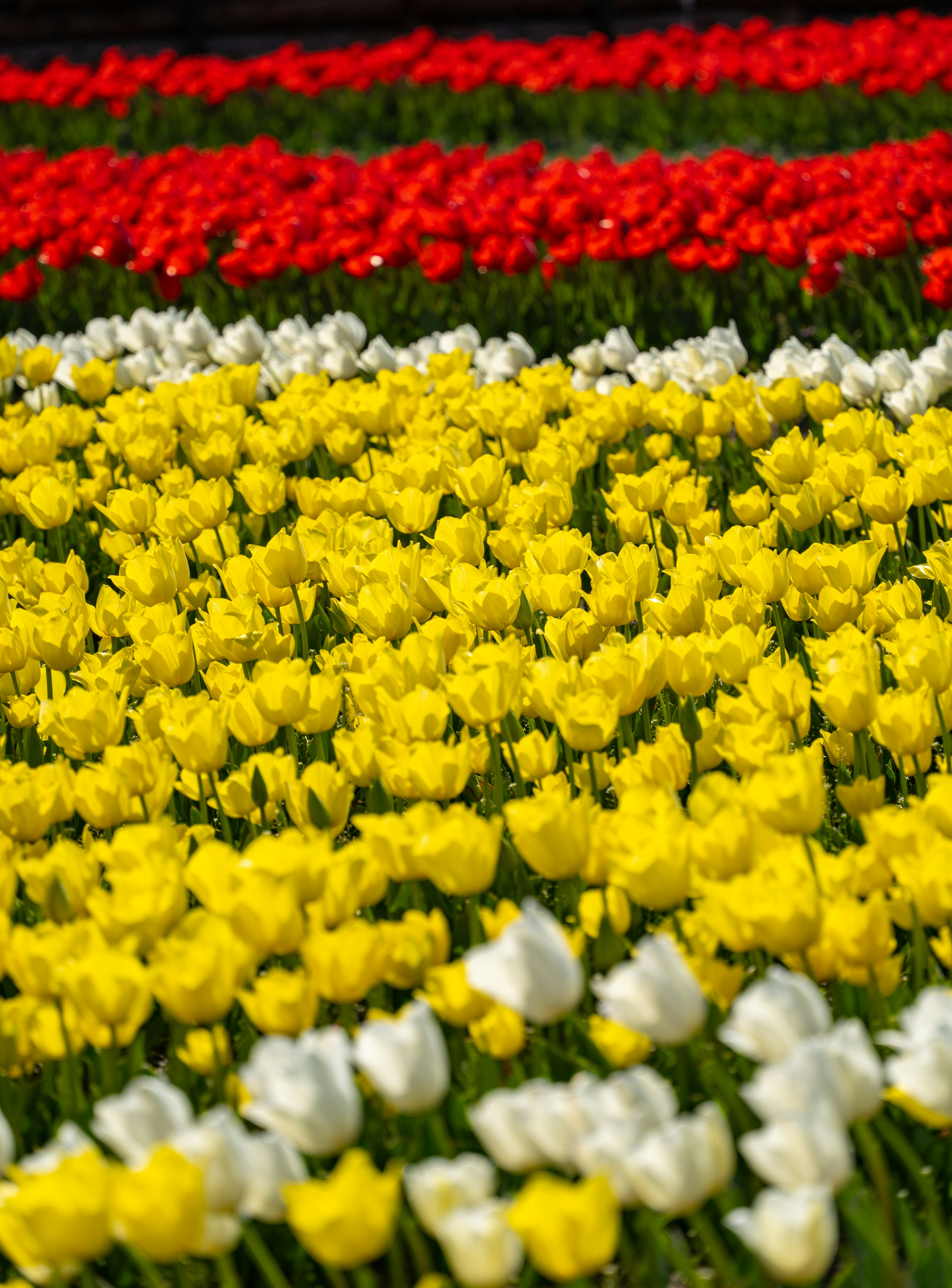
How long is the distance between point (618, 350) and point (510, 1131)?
3535mm

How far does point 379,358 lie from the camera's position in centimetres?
480

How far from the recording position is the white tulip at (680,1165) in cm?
132

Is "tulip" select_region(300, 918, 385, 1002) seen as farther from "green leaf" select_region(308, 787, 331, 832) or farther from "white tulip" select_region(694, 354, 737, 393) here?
"white tulip" select_region(694, 354, 737, 393)

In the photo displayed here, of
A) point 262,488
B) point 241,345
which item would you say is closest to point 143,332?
point 241,345

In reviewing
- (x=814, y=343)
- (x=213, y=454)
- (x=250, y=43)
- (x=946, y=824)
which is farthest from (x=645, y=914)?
(x=250, y=43)

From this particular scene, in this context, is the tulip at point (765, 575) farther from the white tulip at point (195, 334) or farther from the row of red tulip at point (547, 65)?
the row of red tulip at point (547, 65)

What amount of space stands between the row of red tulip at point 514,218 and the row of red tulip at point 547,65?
4.41m

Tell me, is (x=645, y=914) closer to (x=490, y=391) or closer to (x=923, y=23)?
(x=490, y=391)

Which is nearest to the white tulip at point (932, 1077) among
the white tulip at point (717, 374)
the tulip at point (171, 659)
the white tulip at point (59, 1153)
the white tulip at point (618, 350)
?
the white tulip at point (59, 1153)

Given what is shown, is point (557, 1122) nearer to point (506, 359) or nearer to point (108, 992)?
point (108, 992)

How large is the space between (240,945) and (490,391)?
105 inches

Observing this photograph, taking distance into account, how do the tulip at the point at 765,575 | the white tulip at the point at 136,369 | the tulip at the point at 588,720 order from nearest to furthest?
the tulip at the point at 588,720
the tulip at the point at 765,575
the white tulip at the point at 136,369

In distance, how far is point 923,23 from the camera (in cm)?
1226

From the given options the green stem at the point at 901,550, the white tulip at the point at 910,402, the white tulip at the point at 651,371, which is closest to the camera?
the green stem at the point at 901,550
